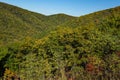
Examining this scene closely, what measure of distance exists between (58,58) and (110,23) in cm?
3049

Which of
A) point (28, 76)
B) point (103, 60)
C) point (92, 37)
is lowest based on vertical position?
point (28, 76)

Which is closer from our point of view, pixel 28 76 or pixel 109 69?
pixel 109 69

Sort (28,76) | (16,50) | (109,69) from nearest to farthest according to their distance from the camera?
(109,69), (28,76), (16,50)

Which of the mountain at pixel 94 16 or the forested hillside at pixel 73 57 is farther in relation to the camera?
the mountain at pixel 94 16

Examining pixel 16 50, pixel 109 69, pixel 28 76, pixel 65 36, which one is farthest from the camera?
pixel 16 50

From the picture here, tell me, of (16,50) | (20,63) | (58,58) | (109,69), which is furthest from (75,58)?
(16,50)

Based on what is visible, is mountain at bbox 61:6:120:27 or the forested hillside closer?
the forested hillside

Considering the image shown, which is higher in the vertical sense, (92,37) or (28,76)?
(92,37)

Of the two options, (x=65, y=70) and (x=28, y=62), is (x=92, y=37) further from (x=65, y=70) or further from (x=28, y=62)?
(x=28, y=62)

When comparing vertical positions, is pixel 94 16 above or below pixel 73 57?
above

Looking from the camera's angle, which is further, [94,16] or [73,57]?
[94,16]

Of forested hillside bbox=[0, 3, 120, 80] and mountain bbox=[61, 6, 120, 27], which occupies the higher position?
mountain bbox=[61, 6, 120, 27]

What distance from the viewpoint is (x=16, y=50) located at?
97500mm

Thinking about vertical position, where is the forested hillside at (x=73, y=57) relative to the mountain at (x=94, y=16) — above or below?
below
